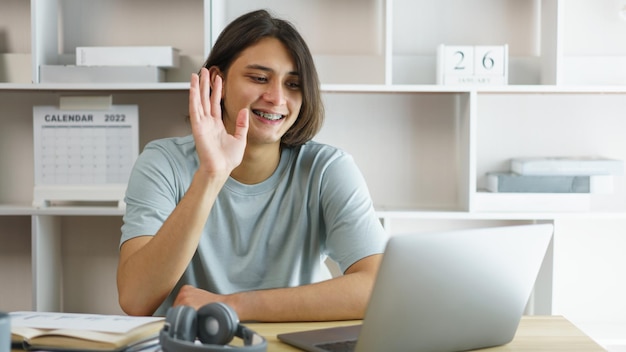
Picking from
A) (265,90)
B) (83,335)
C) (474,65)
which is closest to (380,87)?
(474,65)

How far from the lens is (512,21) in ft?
9.48

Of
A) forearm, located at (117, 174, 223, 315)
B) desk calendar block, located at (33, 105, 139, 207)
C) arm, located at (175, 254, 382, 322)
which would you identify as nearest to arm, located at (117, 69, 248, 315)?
forearm, located at (117, 174, 223, 315)

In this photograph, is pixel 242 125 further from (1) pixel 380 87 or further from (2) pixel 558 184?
(2) pixel 558 184

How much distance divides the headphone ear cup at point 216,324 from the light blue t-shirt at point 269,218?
717mm

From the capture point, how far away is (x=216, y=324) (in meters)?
1.06

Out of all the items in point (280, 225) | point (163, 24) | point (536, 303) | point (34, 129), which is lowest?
point (536, 303)

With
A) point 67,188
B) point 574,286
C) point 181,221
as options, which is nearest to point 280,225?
point 181,221

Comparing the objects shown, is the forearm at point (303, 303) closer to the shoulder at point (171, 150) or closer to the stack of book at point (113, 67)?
the shoulder at point (171, 150)

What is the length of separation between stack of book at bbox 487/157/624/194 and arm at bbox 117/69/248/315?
1.29m

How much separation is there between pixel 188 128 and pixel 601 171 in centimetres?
144

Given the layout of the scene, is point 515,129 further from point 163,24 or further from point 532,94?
point 163,24

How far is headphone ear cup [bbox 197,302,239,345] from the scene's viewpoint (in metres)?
1.05

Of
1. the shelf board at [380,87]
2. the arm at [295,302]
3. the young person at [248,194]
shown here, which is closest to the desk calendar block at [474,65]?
the shelf board at [380,87]

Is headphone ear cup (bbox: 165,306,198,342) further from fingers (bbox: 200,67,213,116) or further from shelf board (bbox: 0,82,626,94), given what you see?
shelf board (bbox: 0,82,626,94)
